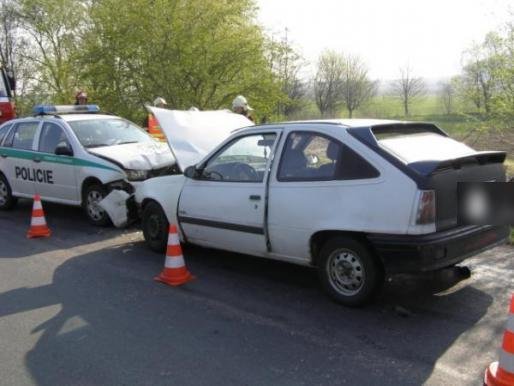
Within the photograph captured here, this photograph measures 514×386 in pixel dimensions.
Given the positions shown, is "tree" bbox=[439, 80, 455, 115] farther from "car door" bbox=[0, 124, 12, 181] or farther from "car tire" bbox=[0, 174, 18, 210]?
"car tire" bbox=[0, 174, 18, 210]

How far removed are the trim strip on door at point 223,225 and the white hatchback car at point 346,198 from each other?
11 mm

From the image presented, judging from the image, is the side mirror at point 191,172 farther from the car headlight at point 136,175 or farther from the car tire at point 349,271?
the car headlight at point 136,175

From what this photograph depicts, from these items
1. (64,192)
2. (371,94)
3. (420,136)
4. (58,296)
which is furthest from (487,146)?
(371,94)

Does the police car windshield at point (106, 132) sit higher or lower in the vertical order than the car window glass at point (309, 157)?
higher

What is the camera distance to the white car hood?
6.89 meters

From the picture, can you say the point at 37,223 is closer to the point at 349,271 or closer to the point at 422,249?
the point at 349,271

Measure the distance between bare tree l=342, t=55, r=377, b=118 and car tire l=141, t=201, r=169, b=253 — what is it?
98.1ft

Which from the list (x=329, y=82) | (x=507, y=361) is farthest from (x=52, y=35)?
(x=507, y=361)

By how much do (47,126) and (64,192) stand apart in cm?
122

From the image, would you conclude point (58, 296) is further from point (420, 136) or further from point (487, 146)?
point (487, 146)

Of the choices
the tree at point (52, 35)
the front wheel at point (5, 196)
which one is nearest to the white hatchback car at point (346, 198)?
the front wheel at point (5, 196)

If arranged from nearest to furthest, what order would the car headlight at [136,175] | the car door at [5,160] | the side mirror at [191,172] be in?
the side mirror at [191,172]
the car headlight at [136,175]
the car door at [5,160]

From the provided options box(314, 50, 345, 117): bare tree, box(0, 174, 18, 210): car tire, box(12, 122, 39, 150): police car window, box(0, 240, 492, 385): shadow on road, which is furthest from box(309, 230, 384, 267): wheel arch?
box(314, 50, 345, 117): bare tree

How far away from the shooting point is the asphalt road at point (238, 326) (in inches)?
144
